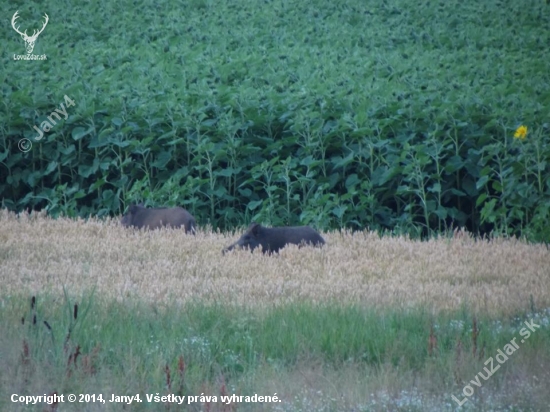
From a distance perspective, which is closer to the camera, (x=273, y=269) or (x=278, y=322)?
(x=278, y=322)

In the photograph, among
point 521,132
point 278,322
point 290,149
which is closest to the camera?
point 278,322

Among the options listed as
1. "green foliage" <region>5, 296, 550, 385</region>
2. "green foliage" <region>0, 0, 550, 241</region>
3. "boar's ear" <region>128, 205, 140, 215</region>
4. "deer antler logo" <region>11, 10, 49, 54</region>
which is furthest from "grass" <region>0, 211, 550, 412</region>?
"deer antler logo" <region>11, 10, 49, 54</region>

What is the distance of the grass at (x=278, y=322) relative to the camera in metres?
5.02

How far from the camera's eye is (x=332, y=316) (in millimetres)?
6137

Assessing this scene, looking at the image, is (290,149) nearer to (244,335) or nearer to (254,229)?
(254,229)

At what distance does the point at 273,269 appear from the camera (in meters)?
7.68

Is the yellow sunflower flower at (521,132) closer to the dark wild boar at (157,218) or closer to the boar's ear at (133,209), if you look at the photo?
the dark wild boar at (157,218)

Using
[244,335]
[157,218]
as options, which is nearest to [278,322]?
[244,335]

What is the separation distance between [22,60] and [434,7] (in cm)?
1226

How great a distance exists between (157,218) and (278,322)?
389 cm

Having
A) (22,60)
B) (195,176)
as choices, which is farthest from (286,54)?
(195,176)

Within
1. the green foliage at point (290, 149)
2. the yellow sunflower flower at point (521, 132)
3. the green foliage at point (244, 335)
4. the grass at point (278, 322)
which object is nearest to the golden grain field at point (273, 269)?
the grass at point (278, 322)

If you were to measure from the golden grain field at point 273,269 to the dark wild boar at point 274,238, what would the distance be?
201 millimetres

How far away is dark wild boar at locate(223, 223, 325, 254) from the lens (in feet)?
27.9
